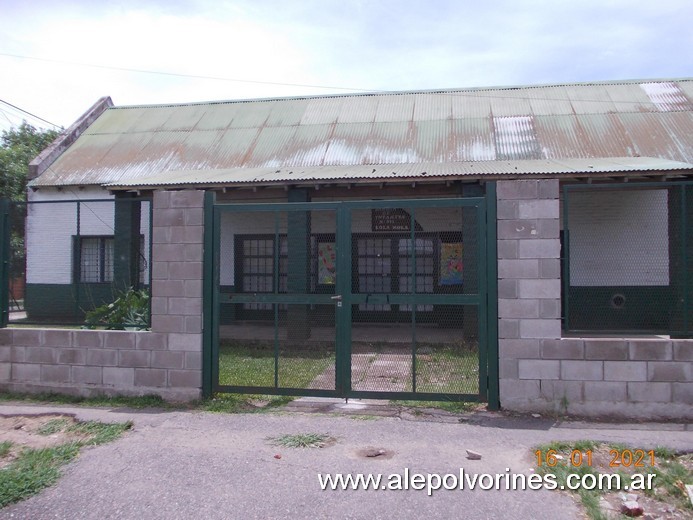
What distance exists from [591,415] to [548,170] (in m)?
5.48

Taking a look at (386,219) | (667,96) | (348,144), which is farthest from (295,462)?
(667,96)

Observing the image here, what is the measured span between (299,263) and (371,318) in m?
2.61

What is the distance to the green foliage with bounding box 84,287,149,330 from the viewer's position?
6.95 metres

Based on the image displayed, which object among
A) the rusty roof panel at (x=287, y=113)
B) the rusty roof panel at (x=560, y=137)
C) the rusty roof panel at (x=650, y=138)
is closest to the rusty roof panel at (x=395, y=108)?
the rusty roof panel at (x=287, y=113)

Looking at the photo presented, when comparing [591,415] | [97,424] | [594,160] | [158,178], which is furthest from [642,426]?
[158,178]

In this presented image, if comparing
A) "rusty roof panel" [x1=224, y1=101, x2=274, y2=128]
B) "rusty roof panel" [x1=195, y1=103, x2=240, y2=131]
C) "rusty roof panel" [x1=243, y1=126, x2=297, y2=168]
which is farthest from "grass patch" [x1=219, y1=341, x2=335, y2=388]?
"rusty roof panel" [x1=195, y1=103, x2=240, y2=131]

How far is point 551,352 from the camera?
18.4ft

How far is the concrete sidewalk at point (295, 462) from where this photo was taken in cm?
373

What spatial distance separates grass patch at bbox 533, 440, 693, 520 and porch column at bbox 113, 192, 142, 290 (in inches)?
227

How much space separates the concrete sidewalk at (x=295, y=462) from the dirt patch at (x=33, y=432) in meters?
0.18

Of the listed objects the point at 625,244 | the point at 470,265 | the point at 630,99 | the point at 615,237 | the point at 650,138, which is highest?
the point at 630,99

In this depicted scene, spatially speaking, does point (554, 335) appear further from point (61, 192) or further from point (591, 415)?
point (61, 192)

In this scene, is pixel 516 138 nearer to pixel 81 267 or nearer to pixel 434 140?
pixel 434 140

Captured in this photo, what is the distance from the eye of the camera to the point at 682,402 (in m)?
5.40
